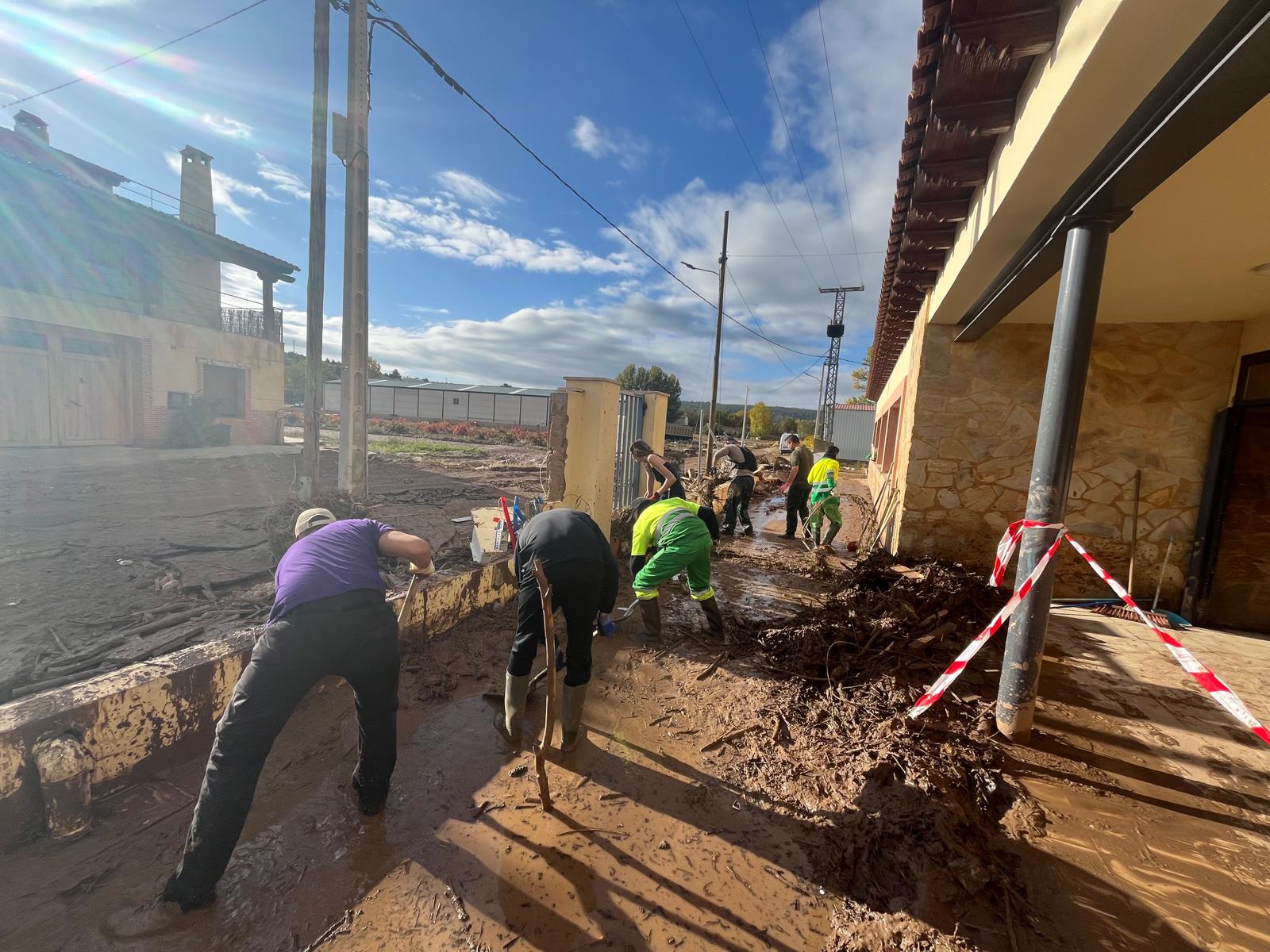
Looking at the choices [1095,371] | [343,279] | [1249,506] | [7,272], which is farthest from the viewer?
[7,272]

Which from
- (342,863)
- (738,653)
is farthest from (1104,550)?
(342,863)

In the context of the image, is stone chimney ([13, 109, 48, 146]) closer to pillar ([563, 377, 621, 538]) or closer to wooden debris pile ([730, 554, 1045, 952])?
pillar ([563, 377, 621, 538])

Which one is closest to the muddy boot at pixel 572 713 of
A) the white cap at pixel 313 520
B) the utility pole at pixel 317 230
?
Result: the white cap at pixel 313 520

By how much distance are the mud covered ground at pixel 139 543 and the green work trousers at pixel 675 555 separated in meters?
2.81

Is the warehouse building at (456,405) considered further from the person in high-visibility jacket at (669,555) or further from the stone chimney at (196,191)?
the person in high-visibility jacket at (669,555)

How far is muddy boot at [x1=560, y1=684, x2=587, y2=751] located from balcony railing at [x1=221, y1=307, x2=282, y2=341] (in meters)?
20.4

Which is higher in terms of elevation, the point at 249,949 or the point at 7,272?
the point at 7,272

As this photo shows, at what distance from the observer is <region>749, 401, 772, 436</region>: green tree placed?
42281 millimetres

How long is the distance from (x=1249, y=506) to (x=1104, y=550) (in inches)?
40.8

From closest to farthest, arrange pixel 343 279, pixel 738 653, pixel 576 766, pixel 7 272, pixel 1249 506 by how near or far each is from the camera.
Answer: pixel 576 766
pixel 738 653
pixel 1249 506
pixel 343 279
pixel 7 272

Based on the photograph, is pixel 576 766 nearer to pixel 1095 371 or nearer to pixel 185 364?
pixel 1095 371

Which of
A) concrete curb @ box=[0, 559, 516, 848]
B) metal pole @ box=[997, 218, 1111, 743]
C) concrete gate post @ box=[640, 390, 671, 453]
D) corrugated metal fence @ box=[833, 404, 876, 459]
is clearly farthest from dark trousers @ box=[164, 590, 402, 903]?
corrugated metal fence @ box=[833, 404, 876, 459]

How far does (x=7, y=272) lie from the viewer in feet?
42.9

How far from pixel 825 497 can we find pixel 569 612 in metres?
5.20
